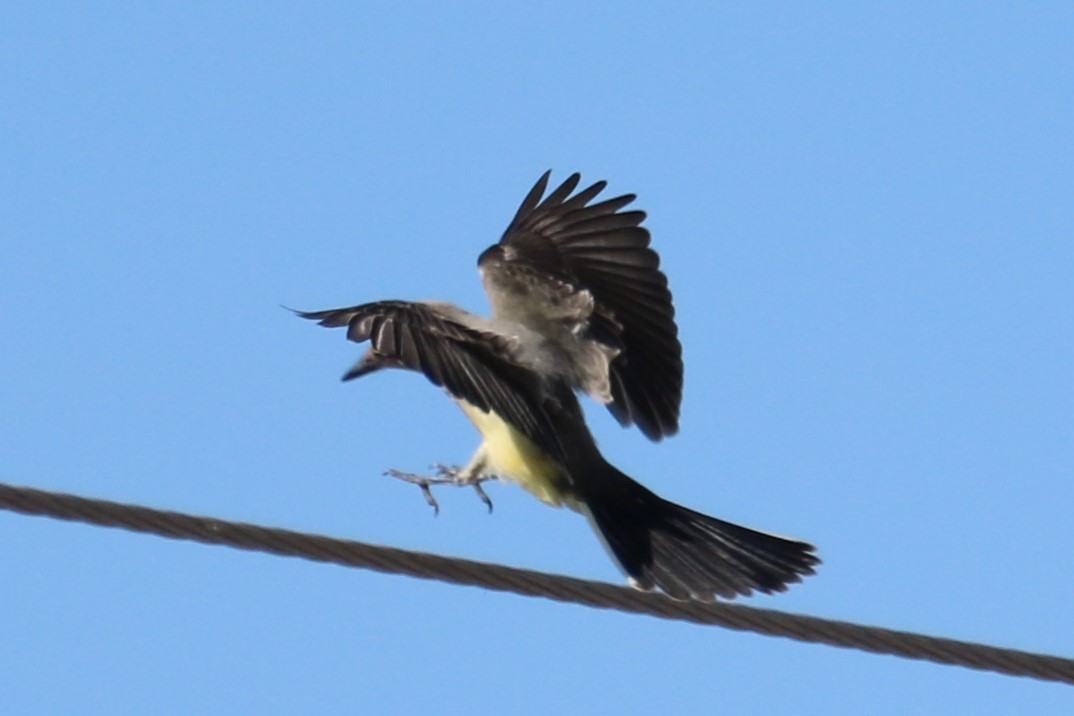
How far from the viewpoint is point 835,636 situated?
4.81m

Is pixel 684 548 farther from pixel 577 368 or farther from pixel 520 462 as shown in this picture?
pixel 577 368

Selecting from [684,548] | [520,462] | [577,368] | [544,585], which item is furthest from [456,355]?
[544,585]

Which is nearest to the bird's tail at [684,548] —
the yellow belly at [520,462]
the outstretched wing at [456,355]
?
the yellow belly at [520,462]

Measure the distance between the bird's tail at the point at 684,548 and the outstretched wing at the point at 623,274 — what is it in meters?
0.49

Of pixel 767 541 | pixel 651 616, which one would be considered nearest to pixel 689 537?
pixel 767 541

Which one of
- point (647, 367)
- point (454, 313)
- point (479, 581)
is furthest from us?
point (647, 367)

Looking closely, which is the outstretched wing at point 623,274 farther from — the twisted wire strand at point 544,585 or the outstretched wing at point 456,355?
the twisted wire strand at point 544,585

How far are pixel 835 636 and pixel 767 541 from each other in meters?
2.39

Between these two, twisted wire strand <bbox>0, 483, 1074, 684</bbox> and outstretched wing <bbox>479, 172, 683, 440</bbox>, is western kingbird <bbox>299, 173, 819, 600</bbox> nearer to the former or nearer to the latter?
outstretched wing <bbox>479, 172, 683, 440</bbox>

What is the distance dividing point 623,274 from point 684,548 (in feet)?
4.15

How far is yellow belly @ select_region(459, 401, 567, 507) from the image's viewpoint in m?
7.20

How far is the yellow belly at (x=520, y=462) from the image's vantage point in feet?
23.6

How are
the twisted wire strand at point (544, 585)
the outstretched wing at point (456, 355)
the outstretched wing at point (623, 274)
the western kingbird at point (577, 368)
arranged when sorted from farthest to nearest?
the outstretched wing at point (623, 274) → the western kingbird at point (577, 368) → the outstretched wing at point (456, 355) → the twisted wire strand at point (544, 585)

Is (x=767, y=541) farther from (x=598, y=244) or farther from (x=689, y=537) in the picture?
(x=598, y=244)
